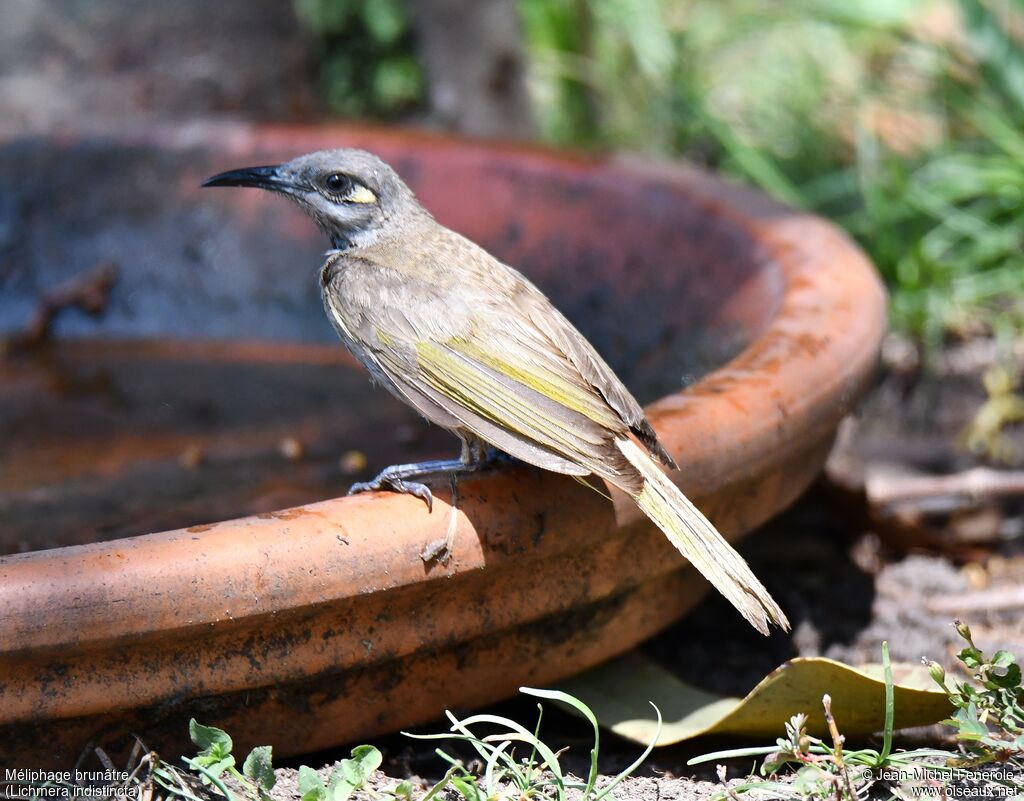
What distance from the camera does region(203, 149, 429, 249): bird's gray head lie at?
3533 mm

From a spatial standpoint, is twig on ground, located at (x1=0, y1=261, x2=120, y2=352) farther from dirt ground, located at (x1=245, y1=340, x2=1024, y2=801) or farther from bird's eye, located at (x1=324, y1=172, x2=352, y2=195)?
dirt ground, located at (x1=245, y1=340, x2=1024, y2=801)

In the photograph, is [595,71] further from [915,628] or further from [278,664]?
[278,664]

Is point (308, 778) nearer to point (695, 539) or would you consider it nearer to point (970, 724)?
point (695, 539)

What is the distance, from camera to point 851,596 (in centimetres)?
388

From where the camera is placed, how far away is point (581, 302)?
14.9 feet

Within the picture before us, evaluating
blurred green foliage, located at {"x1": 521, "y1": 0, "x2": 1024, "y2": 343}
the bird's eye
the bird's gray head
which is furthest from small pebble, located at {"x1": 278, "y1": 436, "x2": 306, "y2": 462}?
blurred green foliage, located at {"x1": 521, "y1": 0, "x2": 1024, "y2": 343}

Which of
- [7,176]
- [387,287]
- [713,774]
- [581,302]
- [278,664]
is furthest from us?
[7,176]

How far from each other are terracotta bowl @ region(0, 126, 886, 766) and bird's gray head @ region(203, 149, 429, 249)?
811 mm

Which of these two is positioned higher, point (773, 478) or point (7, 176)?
point (7, 176)

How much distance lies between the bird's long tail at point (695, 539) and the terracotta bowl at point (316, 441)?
0.10 metres

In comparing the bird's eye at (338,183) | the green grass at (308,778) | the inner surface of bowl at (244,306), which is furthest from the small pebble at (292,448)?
the green grass at (308,778)

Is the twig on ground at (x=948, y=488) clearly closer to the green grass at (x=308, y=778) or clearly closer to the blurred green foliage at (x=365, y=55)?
the green grass at (x=308, y=778)

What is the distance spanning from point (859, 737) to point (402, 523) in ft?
3.81

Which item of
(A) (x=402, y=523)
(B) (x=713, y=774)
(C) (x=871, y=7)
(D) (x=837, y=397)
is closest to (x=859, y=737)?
(B) (x=713, y=774)
